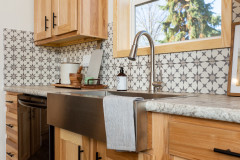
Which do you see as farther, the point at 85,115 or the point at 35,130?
the point at 35,130

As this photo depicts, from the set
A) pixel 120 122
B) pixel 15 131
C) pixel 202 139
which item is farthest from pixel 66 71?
pixel 202 139

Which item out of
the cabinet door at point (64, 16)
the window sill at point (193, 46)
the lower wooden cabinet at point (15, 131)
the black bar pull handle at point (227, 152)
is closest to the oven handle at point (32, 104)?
the lower wooden cabinet at point (15, 131)

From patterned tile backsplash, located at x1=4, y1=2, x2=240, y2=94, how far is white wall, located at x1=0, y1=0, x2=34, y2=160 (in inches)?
2.3

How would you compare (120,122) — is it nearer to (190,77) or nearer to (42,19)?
(190,77)

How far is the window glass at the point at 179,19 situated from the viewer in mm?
1431

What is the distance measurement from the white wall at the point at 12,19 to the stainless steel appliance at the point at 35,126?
0.51 m

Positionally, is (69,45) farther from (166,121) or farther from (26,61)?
(166,121)

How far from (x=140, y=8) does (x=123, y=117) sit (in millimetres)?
1340

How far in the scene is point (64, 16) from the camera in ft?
6.38

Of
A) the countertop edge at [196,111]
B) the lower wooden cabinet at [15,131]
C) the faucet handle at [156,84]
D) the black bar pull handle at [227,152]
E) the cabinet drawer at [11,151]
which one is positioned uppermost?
the faucet handle at [156,84]

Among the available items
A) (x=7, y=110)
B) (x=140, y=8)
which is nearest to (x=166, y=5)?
(x=140, y=8)

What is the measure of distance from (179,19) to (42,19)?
4.71ft

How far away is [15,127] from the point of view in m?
1.98

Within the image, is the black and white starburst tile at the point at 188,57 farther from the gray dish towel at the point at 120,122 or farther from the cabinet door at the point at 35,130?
the cabinet door at the point at 35,130
